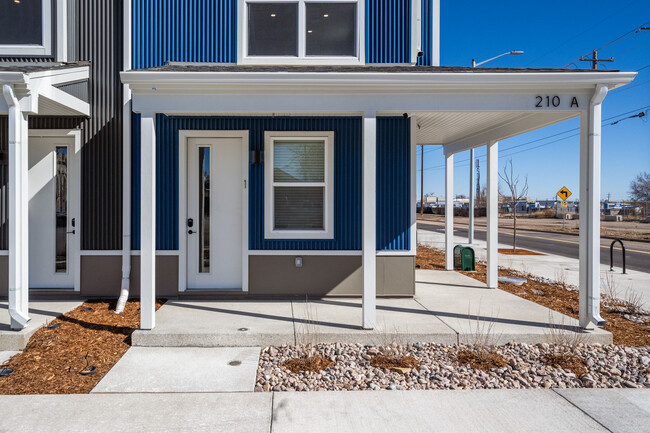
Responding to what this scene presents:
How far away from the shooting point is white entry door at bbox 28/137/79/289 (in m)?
6.88

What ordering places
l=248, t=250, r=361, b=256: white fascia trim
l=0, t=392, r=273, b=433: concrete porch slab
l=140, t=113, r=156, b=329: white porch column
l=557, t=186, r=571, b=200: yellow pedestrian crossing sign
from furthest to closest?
l=557, t=186, r=571, b=200: yellow pedestrian crossing sign → l=248, t=250, r=361, b=256: white fascia trim → l=140, t=113, r=156, b=329: white porch column → l=0, t=392, r=273, b=433: concrete porch slab

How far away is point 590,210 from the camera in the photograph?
5309 mm

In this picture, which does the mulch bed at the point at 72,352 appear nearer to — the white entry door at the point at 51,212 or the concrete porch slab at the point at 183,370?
the concrete porch slab at the point at 183,370

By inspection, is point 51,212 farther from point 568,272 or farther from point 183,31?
point 568,272

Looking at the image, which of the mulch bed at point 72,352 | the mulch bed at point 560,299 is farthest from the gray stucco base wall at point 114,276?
the mulch bed at point 560,299

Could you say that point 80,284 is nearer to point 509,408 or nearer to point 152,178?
point 152,178

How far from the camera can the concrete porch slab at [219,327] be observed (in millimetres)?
5027

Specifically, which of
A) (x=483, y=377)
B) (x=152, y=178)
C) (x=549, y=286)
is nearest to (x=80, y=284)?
(x=152, y=178)

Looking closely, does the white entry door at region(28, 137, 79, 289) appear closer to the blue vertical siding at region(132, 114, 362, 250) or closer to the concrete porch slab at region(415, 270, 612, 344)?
the blue vertical siding at region(132, 114, 362, 250)

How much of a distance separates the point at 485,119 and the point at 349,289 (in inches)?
135

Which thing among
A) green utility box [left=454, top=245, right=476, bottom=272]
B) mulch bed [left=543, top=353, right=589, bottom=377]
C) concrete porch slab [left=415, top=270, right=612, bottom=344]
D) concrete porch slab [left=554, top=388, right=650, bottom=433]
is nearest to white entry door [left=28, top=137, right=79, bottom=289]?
concrete porch slab [left=415, top=270, right=612, bottom=344]

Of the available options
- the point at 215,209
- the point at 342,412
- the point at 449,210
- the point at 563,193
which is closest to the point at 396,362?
the point at 342,412

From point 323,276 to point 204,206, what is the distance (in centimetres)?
219

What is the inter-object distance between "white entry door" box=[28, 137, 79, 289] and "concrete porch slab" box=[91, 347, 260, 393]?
3.00 meters
